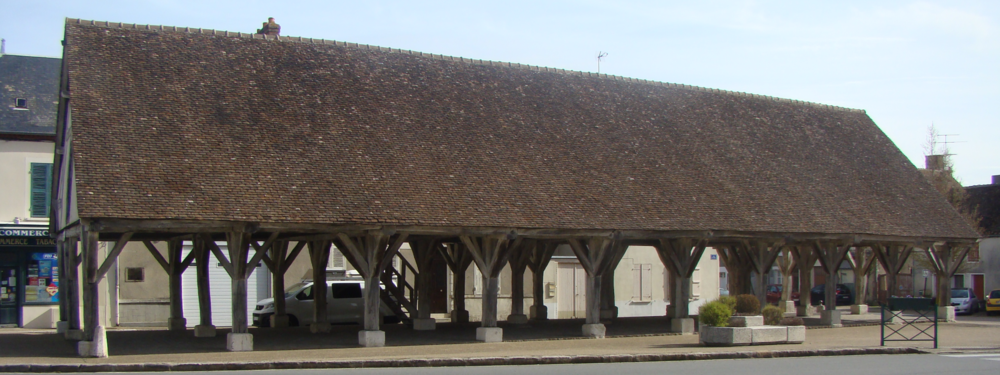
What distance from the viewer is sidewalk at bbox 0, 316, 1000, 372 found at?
43.5 feet

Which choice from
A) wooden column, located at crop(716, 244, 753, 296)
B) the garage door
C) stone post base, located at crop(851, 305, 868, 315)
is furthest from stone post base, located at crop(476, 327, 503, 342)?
stone post base, located at crop(851, 305, 868, 315)

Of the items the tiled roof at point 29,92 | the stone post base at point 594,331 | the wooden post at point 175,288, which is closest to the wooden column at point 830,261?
the stone post base at point 594,331

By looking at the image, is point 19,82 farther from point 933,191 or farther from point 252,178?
point 933,191

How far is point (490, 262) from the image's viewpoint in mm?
17500

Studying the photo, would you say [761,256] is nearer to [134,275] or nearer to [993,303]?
[993,303]

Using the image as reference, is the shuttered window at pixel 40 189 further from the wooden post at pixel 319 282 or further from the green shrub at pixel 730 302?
the green shrub at pixel 730 302

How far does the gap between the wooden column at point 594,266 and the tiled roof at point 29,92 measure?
12756 mm

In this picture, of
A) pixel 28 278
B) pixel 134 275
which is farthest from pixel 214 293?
pixel 28 278

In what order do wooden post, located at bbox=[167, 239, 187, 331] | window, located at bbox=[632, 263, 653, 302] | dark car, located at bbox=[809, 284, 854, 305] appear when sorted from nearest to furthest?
1. wooden post, located at bbox=[167, 239, 187, 331]
2. window, located at bbox=[632, 263, 653, 302]
3. dark car, located at bbox=[809, 284, 854, 305]

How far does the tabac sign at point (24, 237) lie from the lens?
21.8 m

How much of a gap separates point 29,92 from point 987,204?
35.2 meters

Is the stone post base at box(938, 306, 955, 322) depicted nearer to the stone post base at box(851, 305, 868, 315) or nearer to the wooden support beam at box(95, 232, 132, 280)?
→ the stone post base at box(851, 305, 868, 315)

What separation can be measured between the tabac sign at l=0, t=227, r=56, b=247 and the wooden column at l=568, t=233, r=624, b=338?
1240 cm

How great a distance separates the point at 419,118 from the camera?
19203mm
